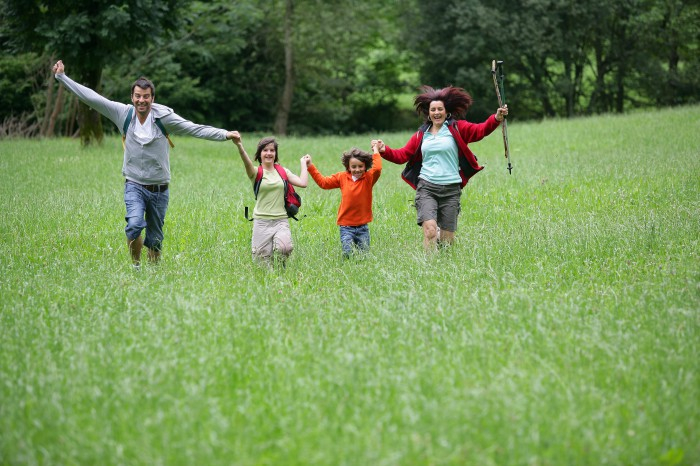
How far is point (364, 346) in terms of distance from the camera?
5.55 m

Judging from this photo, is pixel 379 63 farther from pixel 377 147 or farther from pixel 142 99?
pixel 142 99

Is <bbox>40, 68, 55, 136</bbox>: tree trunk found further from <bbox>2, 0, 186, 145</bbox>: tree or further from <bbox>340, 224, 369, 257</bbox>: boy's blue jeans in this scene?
<bbox>340, 224, 369, 257</bbox>: boy's blue jeans

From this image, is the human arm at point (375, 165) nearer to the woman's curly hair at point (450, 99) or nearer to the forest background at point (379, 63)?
the woman's curly hair at point (450, 99)

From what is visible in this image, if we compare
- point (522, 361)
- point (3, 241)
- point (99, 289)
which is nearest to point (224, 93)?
point (3, 241)

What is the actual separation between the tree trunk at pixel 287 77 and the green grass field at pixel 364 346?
85.6 ft

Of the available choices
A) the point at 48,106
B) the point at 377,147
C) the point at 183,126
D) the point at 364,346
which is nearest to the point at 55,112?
the point at 48,106

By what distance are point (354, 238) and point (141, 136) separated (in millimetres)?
2578

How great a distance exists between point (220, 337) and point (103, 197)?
893cm

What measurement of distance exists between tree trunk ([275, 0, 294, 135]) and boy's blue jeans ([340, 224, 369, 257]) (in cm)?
2807

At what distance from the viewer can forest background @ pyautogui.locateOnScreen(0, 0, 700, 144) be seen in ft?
110

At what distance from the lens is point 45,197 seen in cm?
1397

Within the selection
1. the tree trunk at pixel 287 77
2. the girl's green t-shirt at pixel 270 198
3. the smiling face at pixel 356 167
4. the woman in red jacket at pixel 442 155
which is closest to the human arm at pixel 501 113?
the woman in red jacket at pixel 442 155

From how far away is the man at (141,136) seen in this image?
27.5ft

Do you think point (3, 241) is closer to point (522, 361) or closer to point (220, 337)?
point (220, 337)
